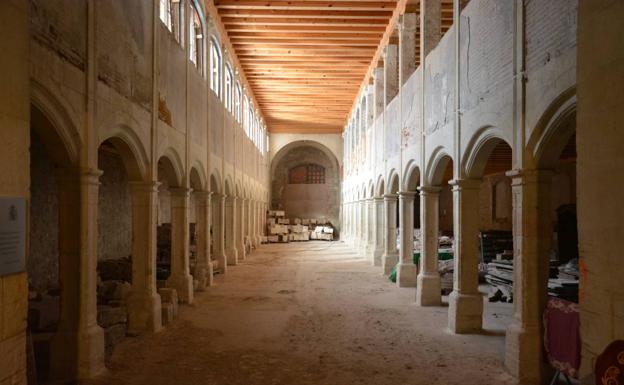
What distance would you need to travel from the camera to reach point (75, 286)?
18.7ft

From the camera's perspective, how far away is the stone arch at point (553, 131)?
4.91 m

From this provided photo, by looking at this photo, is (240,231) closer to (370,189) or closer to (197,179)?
(370,189)

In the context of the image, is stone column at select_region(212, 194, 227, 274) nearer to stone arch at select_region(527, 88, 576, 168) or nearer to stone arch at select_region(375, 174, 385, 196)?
stone arch at select_region(375, 174, 385, 196)

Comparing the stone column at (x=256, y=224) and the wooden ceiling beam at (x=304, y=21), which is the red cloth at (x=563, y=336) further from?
the stone column at (x=256, y=224)

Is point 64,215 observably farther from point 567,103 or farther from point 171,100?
point 567,103

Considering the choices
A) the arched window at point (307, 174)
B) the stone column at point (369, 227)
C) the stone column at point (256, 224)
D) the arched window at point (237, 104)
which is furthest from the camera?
the arched window at point (307, 174)

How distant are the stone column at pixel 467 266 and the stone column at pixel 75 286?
5.60 metres

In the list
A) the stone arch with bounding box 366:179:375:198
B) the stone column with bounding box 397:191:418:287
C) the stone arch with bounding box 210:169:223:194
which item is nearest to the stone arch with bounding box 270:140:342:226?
the stone arch with bounding box 366:179:375:198

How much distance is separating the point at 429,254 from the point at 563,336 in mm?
4656

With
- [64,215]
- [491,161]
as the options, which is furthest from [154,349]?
[491,161]

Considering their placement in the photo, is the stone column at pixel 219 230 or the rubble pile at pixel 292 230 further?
the rubble pile at pixel 292 230

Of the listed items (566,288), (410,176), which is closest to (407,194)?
(410,176)

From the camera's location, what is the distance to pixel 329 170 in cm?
3238

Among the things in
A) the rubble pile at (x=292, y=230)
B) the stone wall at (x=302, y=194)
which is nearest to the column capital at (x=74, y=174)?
the rubble pile at (x=292, y=230)
